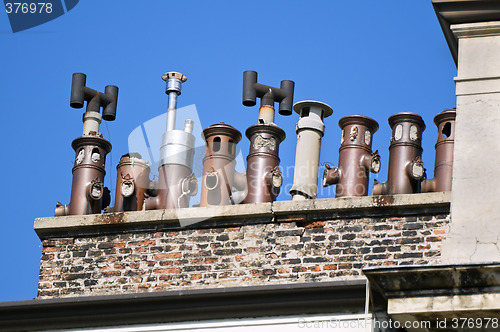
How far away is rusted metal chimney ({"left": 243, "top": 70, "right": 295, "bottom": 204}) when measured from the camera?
14430 mm

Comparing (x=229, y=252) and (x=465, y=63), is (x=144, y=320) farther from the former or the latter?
(x=465, y=63)

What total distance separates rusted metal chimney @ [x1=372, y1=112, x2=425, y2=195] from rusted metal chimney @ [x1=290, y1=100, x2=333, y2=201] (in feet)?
2.69

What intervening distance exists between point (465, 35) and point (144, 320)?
384cm

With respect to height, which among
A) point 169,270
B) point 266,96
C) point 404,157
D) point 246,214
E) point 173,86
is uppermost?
point 173,86

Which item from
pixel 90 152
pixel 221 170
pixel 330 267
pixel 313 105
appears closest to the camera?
pixel 330 267

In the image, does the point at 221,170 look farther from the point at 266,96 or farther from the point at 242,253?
the point at 242,253

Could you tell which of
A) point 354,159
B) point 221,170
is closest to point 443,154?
point 354,159

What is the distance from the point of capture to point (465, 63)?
10203 mm

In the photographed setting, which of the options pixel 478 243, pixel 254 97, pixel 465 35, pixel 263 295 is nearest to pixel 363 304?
pixel 263 295

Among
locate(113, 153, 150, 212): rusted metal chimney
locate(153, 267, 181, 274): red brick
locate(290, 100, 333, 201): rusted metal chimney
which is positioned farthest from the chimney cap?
locate(153, 267, 181, 274): red brick

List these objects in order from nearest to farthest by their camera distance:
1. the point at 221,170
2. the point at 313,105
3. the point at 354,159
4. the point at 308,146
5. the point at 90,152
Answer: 1. the point at 354,159
2. the point at 221,170
3. the point at 308,146
4. the point at 313,105
5. the point at 90,152

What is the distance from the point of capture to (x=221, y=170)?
48.4ft

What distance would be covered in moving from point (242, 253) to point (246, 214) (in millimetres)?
446

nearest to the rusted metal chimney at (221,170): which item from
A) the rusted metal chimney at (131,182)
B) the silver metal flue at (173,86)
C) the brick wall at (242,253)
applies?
the brick wall at (242,253)
